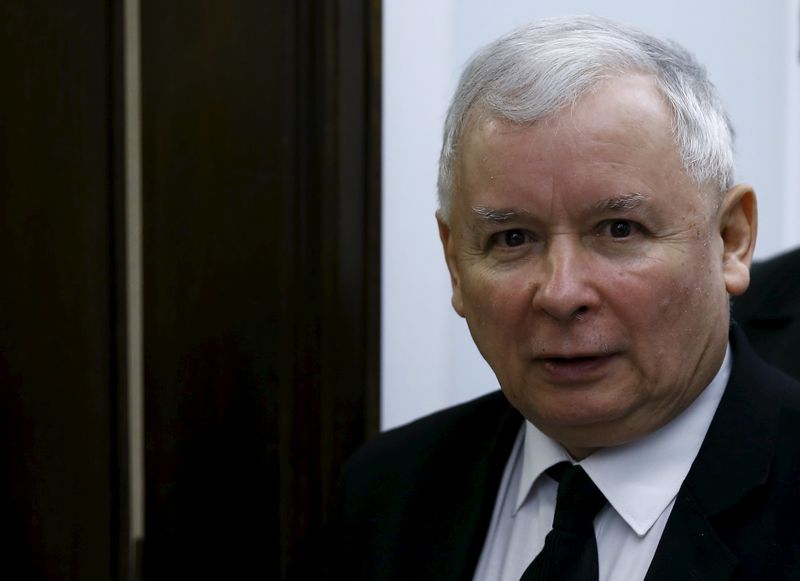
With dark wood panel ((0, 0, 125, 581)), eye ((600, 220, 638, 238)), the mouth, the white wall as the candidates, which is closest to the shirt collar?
the mouth

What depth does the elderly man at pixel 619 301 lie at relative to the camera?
45.8 inches

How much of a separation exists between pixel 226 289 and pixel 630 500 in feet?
2.96

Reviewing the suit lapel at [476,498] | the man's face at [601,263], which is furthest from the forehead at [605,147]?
the suit lapel at [476,498]

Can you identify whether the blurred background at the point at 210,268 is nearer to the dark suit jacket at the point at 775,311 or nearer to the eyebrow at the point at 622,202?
the dark suit jacket at the point at 775,311

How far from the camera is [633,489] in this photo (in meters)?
1.24

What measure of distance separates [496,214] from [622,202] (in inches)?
6.0

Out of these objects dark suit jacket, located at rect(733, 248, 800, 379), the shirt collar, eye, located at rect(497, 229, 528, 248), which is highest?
eye, located at rect(497, 229, 528, 248)

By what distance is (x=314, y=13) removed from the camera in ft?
5.88

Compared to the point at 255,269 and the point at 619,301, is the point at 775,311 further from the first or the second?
the point at 255,269

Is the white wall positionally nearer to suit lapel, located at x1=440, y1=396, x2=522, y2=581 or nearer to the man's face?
suit lapel, located at x1=440, y1=396, x2=522, y2=581

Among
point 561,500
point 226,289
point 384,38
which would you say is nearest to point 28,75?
point 226,289

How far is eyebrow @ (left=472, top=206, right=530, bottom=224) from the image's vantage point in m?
1.20

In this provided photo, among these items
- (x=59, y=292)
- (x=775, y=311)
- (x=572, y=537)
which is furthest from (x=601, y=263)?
(x=59, y=292)

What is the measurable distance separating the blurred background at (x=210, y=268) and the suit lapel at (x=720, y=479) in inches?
29.9
